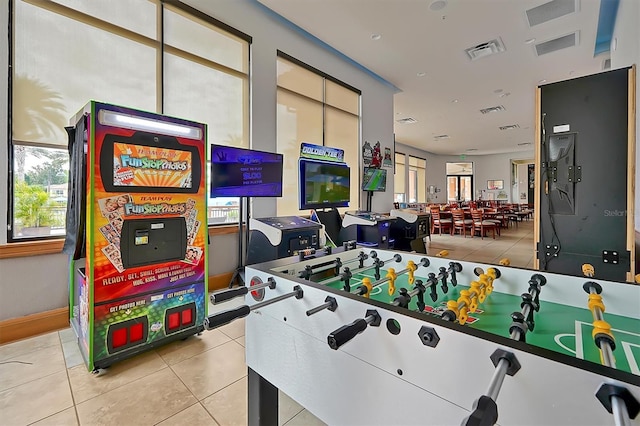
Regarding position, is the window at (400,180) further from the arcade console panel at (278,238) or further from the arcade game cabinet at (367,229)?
the arcade console panel at (278,238)

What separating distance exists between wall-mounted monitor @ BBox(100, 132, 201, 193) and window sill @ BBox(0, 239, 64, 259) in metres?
1.16

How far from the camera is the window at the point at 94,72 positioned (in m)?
2.49

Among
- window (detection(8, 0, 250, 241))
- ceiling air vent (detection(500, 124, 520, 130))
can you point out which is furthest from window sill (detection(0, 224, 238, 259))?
ceiling air vent (detection(500, 124, 520, 130))

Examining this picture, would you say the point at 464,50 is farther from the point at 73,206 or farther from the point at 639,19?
the point at 73,206

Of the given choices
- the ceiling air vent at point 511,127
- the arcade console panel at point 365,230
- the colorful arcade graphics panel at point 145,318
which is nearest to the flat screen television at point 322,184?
the arcade console panel at point 365,230

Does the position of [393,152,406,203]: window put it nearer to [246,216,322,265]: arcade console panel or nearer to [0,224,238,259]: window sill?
[246,216,322,265]: arcade console panel

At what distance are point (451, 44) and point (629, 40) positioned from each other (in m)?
2.23

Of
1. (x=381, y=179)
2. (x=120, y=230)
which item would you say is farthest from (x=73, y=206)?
(x=381, y=179)

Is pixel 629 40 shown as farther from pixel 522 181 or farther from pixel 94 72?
pixel 522 181

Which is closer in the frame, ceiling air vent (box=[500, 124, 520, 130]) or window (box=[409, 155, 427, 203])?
ceiling air vent (box=[500, 124, 520, 130])

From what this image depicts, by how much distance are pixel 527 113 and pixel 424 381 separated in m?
10.5

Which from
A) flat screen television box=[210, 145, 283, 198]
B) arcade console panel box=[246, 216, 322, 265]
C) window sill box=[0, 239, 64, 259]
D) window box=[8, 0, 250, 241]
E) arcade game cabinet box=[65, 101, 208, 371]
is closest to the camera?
arcade game cabinet box=[65, 101, 208, 371]

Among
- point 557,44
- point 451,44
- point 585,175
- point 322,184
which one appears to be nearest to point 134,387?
point 322,184

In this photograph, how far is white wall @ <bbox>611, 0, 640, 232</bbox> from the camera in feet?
9.38
